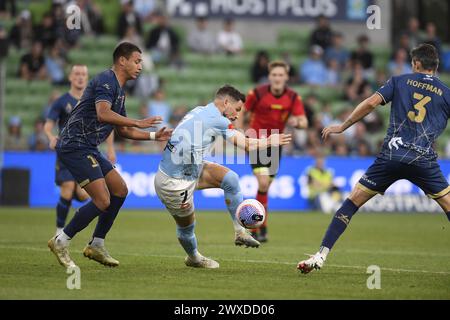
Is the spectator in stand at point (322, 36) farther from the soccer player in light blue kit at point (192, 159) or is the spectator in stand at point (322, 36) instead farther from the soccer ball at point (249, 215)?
the soccer ball at point (249, 215)

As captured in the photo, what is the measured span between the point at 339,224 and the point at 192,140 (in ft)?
6.18

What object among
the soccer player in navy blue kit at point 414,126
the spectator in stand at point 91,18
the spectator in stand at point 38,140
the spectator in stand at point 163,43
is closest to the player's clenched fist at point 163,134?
the soccer player in navy blue kit at point 414,126

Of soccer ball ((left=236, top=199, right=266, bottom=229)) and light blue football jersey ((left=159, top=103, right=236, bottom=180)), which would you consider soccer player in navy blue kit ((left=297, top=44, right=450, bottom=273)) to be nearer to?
soccer ball ((left=236, top=199, right=266, bottom=229))

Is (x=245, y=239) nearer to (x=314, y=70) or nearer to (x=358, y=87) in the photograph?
(x=358, y=87)

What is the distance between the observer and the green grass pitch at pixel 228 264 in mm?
8859

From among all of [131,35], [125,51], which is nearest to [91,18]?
[131,35]

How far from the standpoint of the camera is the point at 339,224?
10.4 metres

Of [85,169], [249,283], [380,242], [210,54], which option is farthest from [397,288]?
[210,54]

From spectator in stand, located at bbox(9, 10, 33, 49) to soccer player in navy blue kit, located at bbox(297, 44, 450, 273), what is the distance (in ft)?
59.4

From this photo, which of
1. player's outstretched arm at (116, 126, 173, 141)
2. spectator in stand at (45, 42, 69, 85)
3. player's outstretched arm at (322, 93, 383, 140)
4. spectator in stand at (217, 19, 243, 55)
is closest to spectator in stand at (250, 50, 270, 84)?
spectator in stand at (217, 19, 243, 55)

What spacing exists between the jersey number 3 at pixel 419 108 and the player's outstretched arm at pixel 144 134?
2.64m

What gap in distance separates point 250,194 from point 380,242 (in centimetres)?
754

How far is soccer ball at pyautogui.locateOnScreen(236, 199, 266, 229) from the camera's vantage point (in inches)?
419
